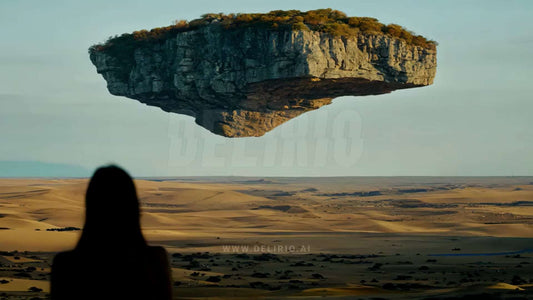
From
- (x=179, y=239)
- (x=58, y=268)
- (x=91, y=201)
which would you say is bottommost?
(x=179, y=239)

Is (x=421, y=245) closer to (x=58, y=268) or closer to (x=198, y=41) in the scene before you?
(x=198, y=41)

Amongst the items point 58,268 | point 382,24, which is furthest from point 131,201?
point 382,24

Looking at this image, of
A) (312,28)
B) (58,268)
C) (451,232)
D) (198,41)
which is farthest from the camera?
(451,232)

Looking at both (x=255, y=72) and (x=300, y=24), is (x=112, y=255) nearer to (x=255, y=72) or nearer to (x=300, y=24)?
(x=300, y=24)

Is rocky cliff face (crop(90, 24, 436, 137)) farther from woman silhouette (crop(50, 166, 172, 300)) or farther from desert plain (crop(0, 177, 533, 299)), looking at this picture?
woman silhouette (crop(50, 166, 172, 300))

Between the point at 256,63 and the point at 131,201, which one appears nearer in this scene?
the point at 131,201

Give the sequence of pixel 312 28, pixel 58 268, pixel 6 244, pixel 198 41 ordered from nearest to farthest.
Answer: pixel 58 268, pixel 312 28, pixel 198 41, pixel 6 244

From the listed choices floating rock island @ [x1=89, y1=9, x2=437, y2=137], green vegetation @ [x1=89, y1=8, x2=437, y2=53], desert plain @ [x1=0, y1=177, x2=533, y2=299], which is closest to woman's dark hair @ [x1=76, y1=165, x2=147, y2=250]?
desert plain @ [x1=0, y1=177, x2=533, y2=299]

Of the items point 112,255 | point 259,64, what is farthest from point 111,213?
point 259,64
